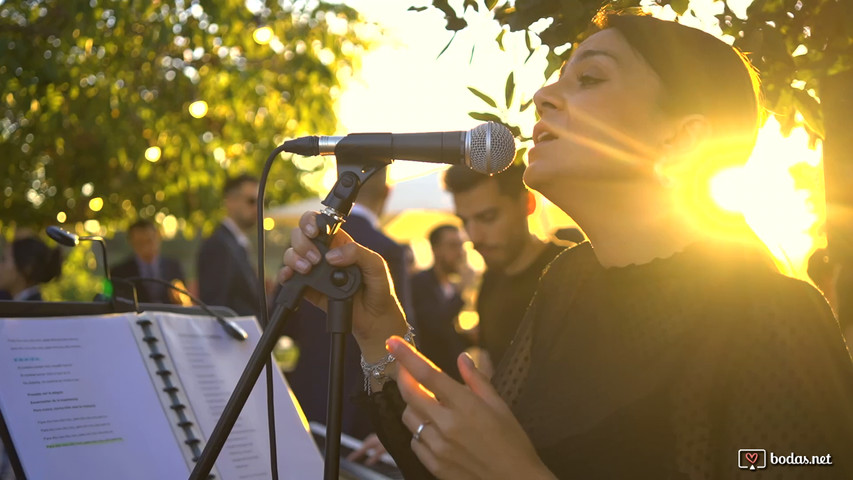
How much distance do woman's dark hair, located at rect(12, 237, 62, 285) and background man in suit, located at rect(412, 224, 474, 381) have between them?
2.58 meters

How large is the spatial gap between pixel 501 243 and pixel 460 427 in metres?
2.63

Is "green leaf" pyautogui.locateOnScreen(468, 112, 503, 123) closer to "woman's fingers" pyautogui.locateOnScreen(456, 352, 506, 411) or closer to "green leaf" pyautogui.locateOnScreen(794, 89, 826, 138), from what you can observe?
"green leaf" pyautogui.locateOnScreen(794, 89, 826, 138)

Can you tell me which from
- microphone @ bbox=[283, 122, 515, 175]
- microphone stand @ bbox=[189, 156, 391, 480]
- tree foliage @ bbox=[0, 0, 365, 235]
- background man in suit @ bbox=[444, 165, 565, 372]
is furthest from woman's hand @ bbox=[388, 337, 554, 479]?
tree foliage @ bbox=[0, 0, 365, 235]

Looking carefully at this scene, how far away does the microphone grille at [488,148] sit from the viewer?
170 cm

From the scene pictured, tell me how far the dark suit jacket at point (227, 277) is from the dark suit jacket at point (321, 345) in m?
1.35

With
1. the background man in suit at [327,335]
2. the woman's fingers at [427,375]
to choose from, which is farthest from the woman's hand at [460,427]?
the background man in suit at [327,335]

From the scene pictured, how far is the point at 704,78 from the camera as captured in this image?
1.86 m

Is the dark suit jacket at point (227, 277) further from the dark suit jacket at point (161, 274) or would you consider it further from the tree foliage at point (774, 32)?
the tree foliage at point (774, 32)

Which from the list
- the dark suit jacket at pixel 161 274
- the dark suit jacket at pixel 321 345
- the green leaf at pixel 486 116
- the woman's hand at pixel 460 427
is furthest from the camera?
the dark suit jacket at pixel 161 274

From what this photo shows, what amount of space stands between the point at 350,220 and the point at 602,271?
7.94ft

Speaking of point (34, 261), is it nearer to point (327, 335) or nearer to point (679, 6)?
point (327, 335)

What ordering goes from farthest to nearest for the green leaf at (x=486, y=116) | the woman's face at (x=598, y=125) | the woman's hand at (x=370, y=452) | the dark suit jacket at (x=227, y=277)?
the dark suit jacket at (x=227, y=277) < the woman's hand at (x=370, y=452) < the green leaf at (x=486, y=116) < the woman's face at (x=598, y=125)

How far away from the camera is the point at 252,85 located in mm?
7449

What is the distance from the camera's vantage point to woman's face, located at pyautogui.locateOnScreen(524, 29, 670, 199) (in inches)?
71.0
